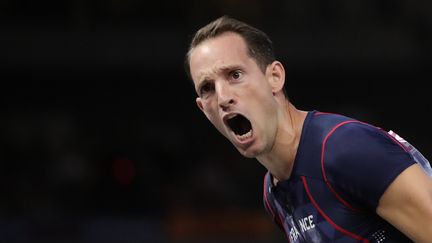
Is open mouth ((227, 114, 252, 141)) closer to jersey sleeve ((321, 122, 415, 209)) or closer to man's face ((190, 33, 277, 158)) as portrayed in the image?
man's face ((190, 33, 277, 158))

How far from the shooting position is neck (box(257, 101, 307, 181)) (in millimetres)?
2869

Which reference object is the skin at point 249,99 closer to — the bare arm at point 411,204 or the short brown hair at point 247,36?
the short brown hair at point 247,36

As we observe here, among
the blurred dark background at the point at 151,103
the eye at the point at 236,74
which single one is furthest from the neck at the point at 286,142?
the blurred dark background at the point at 151,103

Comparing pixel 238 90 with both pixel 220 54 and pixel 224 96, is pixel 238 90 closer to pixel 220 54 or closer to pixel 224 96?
pixel 224 96

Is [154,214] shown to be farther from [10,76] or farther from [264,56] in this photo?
[264,56]

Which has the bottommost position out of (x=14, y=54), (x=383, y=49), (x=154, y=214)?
(x=154, y=214)

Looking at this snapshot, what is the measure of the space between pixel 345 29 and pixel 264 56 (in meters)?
8.11

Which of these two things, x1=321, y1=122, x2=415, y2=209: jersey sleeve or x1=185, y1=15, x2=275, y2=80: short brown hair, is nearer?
x1=321, y1=122, x2=415, y2=209: jersey sleeve

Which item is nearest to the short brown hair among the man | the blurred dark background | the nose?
the man

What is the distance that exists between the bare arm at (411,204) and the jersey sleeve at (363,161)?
0.08 feet

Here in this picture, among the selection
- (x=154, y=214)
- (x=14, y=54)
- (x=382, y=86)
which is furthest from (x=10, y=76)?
(x=382, y=86)

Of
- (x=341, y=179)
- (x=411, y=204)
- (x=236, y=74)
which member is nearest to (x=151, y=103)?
(x=236, y=74)

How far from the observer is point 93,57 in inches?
416

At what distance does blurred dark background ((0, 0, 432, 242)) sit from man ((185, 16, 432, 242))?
5311 millimetres
